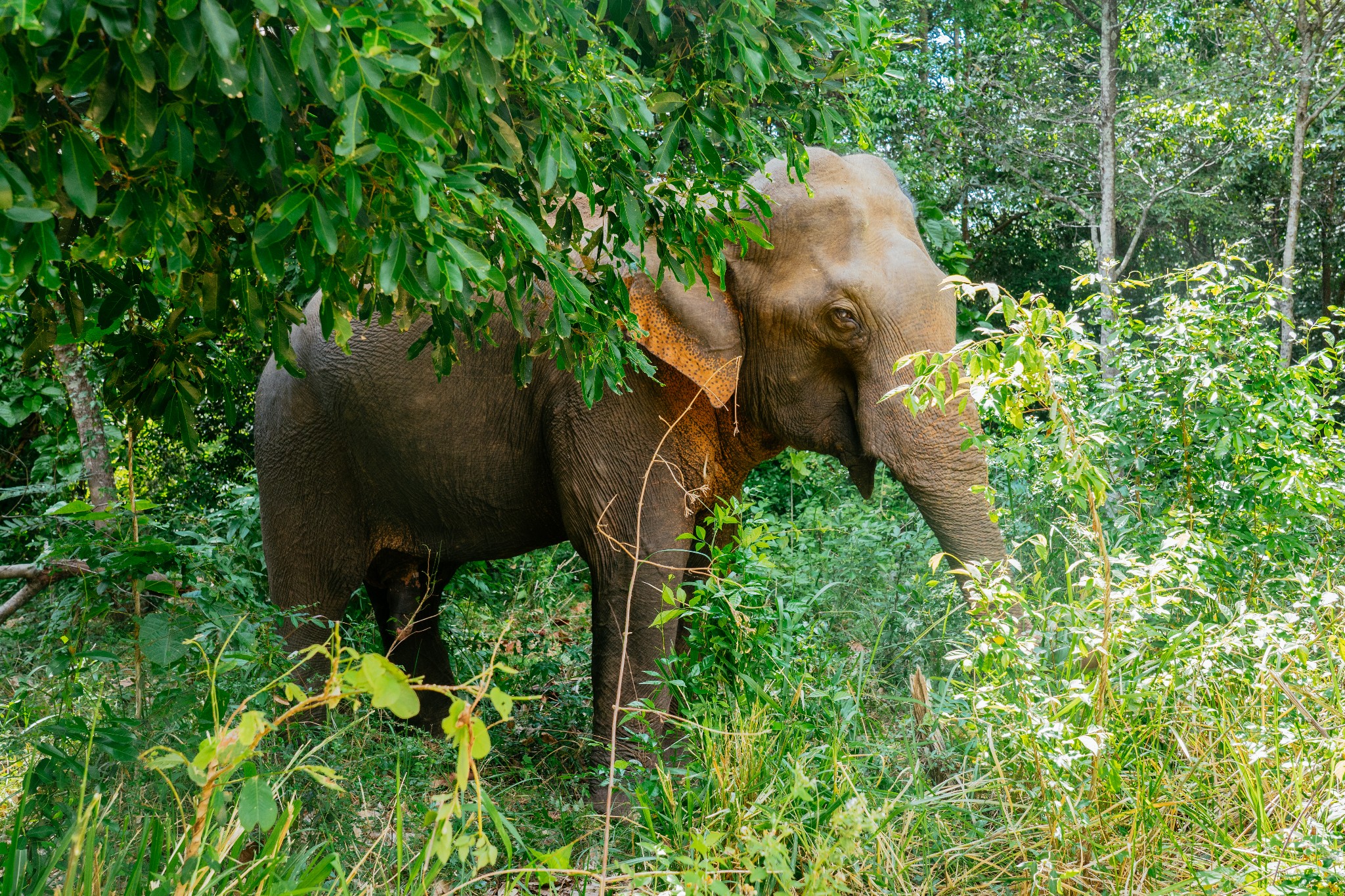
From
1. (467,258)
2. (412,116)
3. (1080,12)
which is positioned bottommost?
(467,258)

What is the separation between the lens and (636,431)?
443 cm

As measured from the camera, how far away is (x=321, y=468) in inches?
201

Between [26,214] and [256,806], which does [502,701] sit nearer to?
[256,806]

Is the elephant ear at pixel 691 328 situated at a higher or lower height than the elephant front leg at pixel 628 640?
higher

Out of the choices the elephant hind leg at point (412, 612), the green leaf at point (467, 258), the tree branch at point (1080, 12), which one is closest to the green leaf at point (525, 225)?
the green leaf at point (467, 258)

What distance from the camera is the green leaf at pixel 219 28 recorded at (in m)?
1.73

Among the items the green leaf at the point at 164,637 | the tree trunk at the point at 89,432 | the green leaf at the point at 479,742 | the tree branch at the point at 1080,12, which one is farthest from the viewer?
the tree branch at the point at 1080,12

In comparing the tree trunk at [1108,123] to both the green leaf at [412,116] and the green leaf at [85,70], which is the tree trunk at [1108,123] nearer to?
the green leaf at [412,116]

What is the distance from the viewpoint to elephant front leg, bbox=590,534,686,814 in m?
4.22

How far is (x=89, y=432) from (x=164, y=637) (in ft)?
12.0

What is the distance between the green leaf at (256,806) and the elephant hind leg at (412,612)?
3.41 m

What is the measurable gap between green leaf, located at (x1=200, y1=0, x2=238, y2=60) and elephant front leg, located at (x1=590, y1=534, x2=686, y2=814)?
2.69 meters

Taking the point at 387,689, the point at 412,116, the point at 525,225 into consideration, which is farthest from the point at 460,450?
the point at 387,689

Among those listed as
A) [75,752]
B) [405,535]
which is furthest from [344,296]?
[405,535]
